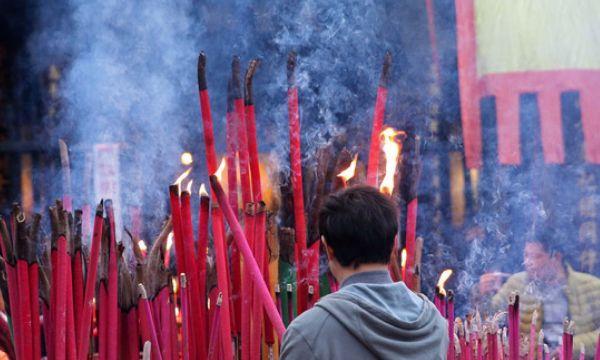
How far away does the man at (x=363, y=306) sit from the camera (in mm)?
1229

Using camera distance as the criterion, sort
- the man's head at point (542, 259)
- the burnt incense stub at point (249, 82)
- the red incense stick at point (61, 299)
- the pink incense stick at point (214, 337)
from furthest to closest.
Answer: the man's head at point (542, 259) → the burnt incense stub at point (249, 82) → the pink incense stick at point (214, 337) → the red incense stick at point (61, 299)

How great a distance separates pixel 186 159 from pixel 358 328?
243cm

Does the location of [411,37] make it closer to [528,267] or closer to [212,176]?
[528,267]

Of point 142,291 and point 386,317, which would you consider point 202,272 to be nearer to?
point 142,291

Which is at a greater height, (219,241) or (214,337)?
(219,241)

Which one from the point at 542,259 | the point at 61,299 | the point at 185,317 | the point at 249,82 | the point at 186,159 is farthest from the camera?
the point at 542,259

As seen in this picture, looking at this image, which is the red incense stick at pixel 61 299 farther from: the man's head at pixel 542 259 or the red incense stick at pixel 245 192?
the man's head at pixel 542 259

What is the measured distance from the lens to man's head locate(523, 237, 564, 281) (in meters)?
4.08

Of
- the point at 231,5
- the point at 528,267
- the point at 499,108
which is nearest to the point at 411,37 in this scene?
the point at 499,108

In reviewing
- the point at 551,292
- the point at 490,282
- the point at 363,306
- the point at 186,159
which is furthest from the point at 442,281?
the point at 551,292

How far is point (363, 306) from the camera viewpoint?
1.24 metres

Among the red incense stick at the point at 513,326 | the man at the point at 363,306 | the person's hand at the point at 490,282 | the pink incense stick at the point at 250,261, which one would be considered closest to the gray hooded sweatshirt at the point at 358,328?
the man at the point at 363,306

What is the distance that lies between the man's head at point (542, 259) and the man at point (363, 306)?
2.85 metres

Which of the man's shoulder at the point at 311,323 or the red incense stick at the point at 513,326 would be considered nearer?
the man's shoulder at the point at 311,323
